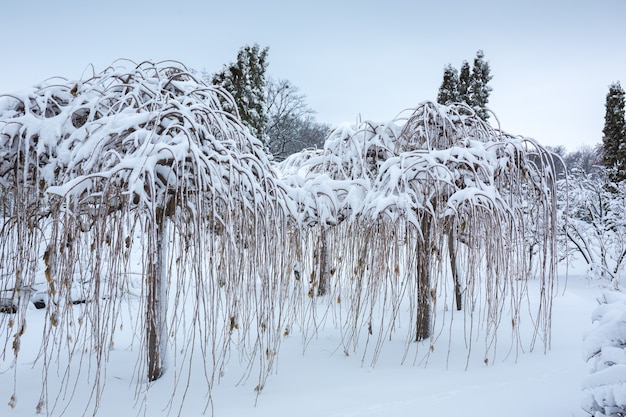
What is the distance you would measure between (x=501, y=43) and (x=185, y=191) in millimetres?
10383

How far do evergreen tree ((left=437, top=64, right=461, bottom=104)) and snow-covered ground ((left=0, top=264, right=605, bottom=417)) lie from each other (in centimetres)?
1525

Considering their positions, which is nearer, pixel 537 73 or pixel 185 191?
pixel 185 191

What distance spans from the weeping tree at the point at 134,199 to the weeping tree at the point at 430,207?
0.88m

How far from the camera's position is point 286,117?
23.7 meters

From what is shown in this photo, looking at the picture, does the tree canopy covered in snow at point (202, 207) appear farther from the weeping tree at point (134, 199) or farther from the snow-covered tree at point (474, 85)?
the snow-covered tree at point (474, 85)

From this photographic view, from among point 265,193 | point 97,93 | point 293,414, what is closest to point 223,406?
point 293,414

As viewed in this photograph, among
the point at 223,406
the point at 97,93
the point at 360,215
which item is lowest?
the point at 223,406

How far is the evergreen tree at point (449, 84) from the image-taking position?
17.2m

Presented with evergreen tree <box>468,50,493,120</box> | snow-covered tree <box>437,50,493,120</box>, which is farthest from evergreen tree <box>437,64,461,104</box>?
evergreen tree <box>468,50,493,120</box>

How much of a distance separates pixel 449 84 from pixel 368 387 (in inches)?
672

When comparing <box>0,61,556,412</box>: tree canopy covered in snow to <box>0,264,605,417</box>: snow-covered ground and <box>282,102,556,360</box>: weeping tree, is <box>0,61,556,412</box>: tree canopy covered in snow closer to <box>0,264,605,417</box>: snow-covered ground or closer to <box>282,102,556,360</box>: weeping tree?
<box>282,102,556,360</box>: weeping tree

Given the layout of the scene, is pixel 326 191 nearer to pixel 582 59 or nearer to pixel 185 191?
pixel 185 191

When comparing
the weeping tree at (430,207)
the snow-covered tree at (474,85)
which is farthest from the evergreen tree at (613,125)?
the weeping tree at (430,207)

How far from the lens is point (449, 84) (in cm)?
1747
